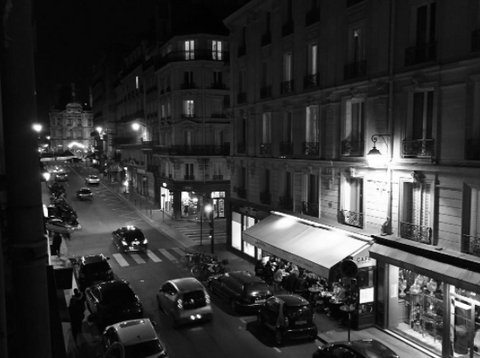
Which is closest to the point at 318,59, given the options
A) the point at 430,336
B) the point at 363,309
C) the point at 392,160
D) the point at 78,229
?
the point at 392,160

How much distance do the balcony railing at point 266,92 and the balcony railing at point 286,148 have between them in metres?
3.32

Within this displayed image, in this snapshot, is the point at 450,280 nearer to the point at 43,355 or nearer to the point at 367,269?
the point at 367,269

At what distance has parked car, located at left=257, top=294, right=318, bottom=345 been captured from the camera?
53.8ft

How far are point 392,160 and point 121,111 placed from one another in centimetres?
6398

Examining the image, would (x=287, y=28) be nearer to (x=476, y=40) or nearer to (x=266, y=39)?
(x=266, y=39)

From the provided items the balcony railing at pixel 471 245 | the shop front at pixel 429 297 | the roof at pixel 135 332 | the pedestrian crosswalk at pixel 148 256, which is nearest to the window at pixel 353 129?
the shop front at pixel 429 297

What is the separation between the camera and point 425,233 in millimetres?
15859

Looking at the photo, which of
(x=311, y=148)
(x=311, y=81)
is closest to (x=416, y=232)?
(x=311, y=148)

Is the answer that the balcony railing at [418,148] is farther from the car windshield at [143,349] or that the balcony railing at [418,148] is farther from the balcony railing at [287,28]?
the car windshield at [143,349]

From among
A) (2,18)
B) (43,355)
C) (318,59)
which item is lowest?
(43,355)

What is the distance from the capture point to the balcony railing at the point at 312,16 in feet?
70.7

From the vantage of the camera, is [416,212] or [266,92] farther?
[266,92]

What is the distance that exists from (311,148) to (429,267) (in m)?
9.05

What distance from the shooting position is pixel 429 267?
49.0 feet
